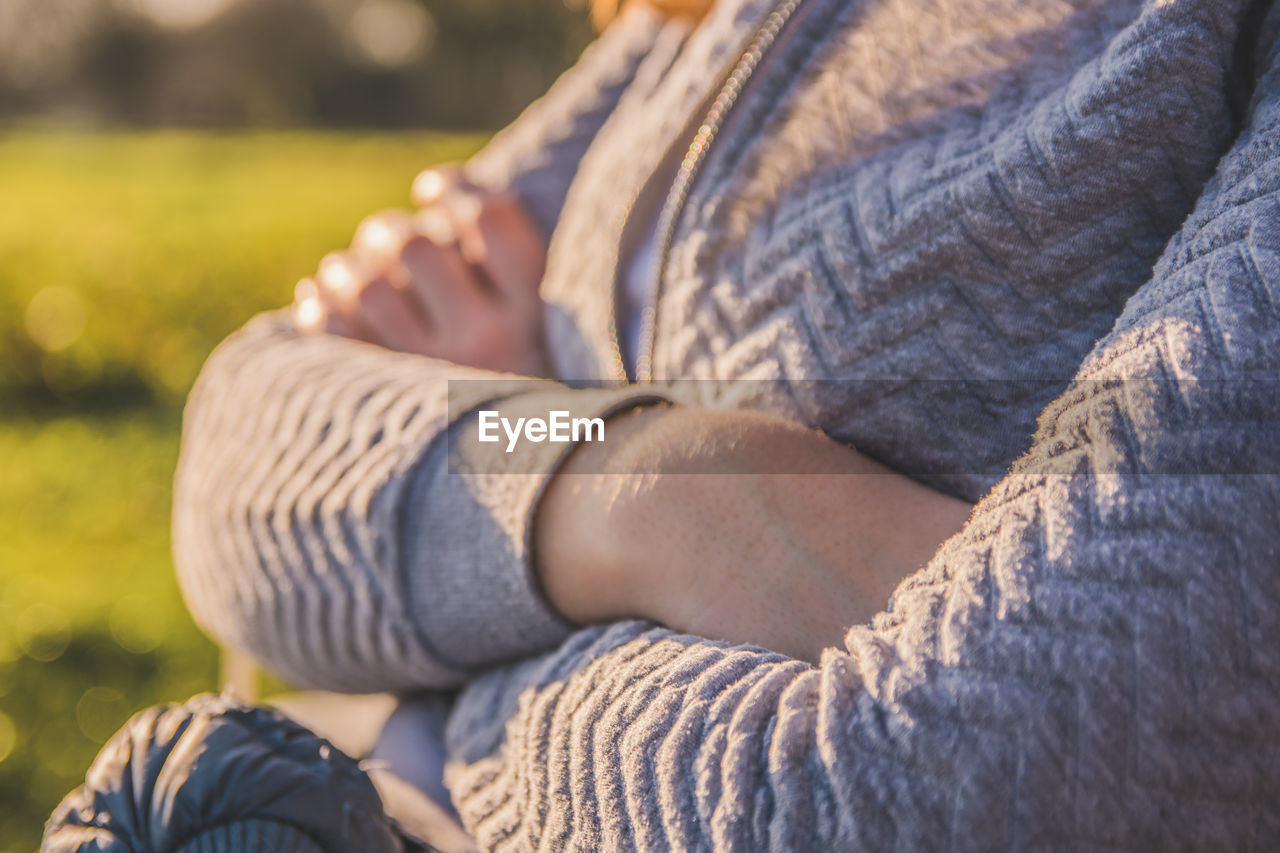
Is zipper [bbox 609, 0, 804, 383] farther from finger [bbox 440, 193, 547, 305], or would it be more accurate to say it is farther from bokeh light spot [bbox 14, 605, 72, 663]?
bokeh light spot [bbox 14, 605, 72, 663]

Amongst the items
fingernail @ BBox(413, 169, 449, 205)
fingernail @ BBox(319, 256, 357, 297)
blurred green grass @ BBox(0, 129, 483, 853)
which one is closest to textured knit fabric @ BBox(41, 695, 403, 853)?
fingernail @ BBox(319, 256, 357, 297)

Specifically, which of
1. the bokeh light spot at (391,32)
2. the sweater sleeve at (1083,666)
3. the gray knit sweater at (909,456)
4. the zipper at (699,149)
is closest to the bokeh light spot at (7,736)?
the gray knit sweater at (909,456)

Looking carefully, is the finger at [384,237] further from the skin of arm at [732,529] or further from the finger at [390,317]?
the skin of arm at [732,529]

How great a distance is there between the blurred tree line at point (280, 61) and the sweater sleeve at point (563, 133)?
38.5ft

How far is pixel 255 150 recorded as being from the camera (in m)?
8.99

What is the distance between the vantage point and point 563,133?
3.85 ft

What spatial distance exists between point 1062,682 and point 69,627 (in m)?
2.32

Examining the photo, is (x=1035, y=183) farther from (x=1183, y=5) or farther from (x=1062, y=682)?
(x=1062, y=682)

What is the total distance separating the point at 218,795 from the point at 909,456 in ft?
1.62

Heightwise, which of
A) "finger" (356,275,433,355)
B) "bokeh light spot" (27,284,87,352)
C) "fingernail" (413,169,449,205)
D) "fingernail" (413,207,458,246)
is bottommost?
"finger" (356,275,433,355)

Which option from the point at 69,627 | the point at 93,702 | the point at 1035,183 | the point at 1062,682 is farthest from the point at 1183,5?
the point at 69,627

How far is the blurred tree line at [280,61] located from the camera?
13.7 m

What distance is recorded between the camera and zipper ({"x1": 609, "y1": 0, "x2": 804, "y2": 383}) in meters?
0.76

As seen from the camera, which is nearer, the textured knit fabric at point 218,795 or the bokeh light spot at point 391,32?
the textured knit fabric at point 218,795
